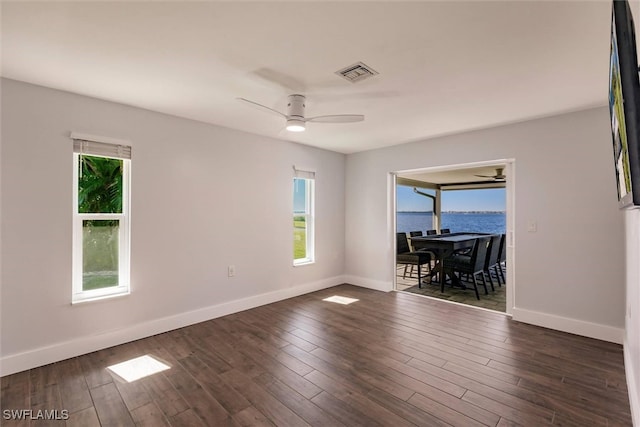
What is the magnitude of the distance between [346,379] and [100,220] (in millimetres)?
2842

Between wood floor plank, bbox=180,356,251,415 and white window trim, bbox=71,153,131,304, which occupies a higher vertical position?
white window trim, bbox=71,153,131,304

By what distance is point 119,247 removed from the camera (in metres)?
3.15

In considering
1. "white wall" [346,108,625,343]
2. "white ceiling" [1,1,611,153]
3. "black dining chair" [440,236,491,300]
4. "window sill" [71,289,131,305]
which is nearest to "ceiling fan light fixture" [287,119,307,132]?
"white ceiling" [1,1,611,153]

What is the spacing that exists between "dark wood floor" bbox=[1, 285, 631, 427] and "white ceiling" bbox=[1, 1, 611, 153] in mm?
2450

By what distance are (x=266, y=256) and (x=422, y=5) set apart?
3.55 m

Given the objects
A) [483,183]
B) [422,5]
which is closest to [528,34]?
[422,5]

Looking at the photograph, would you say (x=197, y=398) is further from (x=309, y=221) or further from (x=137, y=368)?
(x=309, y=221)

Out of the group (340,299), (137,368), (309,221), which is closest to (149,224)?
(137,368)

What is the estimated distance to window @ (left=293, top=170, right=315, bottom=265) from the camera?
16.1 ft

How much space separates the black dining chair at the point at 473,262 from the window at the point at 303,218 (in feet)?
7.82

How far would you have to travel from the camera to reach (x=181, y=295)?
3.53m

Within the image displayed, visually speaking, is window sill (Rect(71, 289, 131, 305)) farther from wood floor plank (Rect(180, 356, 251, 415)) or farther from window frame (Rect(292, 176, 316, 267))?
window frame (Rect(292, 176, 316, 267))

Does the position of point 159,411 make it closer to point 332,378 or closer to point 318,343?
point 332,378

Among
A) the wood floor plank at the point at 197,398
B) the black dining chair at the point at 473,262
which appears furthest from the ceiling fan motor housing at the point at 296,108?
the black dining chair at the point at 473,262
